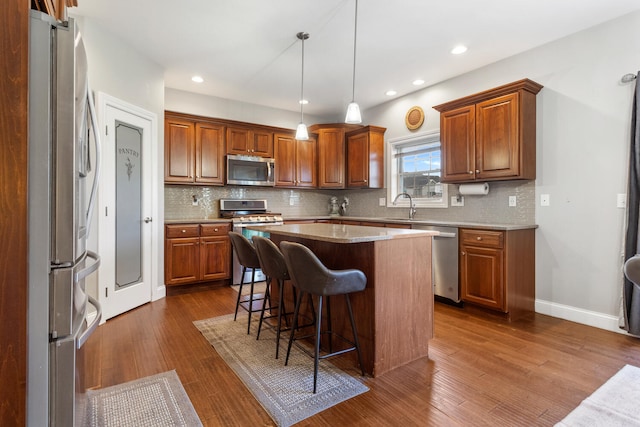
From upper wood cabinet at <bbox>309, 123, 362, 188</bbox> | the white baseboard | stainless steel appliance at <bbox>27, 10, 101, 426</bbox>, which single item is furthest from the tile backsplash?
stainless steel appliance at <bbox>27, 10, 101, 426</bbox>

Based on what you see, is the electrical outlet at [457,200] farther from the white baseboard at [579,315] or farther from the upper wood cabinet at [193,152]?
the upper wood cabinet at [193,152]

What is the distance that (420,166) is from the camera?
4.79 m

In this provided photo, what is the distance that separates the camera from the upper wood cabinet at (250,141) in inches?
189

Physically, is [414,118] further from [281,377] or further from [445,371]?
[281,377]

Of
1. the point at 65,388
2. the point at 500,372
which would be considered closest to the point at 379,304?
the point at 500,372

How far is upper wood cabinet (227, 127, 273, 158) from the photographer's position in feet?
15.7

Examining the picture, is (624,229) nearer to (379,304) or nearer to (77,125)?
(379,304)

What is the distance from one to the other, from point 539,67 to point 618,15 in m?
0.66

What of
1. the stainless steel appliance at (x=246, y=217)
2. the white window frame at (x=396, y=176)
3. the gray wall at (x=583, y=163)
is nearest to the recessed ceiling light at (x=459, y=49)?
the gray wall at (x=583, y=163)

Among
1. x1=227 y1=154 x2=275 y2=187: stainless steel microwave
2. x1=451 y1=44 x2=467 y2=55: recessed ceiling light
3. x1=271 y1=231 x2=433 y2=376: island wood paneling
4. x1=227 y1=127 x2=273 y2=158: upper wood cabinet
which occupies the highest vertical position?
x1=451 y1=44 x2=467 y2=55: recessed ceiling light

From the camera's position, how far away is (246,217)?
4.65 metres

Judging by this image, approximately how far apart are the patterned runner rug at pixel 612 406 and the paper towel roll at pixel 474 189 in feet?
6.70

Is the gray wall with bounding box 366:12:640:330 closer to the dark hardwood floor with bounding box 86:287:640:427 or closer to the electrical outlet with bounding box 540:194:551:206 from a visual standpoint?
the electrical outlet with bounding box 540:194:551:206

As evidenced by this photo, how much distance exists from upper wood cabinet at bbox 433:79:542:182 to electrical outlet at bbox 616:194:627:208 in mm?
709
